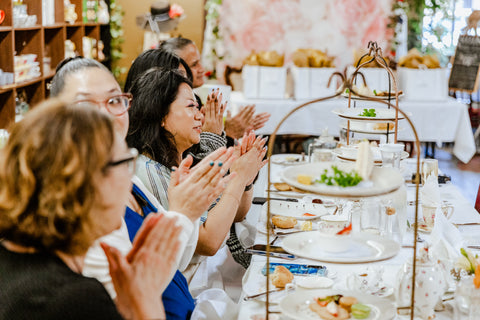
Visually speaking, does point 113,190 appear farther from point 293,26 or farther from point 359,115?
point 293,26

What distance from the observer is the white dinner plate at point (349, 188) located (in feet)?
4.06

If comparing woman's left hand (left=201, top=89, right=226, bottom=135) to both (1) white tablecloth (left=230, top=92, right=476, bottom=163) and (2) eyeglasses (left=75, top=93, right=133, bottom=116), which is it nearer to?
(2) eyeglasses (left=75, top=93, right=133, bottom=116)

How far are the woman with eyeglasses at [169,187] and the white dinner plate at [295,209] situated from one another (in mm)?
740

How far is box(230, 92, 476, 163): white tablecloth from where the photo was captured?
5043 millimetres

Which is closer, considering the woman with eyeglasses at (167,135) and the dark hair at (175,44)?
the woman with eyeglasses at (167,135)

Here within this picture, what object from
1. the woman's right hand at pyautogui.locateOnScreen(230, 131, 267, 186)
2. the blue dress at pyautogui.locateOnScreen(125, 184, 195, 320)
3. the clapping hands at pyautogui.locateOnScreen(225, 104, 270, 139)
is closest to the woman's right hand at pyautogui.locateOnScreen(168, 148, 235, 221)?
the blue dress at pyautogui.locateOnScreen(125, 184, 195, 320)

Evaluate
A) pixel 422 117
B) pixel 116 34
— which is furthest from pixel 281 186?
pixel 116 34

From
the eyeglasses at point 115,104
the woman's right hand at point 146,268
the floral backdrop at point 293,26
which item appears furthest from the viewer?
the floral backdrop at point 293,26

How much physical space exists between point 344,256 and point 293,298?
0.68 feet

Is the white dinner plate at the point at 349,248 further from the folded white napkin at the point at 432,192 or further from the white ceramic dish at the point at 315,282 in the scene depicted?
the folded white napkin at the point at 432,192

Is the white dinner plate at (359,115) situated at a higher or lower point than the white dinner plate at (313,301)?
higher

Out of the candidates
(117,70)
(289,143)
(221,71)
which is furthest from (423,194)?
(117,70)

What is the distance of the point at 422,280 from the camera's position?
4.92ft

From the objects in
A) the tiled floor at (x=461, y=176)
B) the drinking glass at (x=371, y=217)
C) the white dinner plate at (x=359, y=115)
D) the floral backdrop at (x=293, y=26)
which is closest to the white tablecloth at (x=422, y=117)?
the tiled floor at (x=461, y=176)
